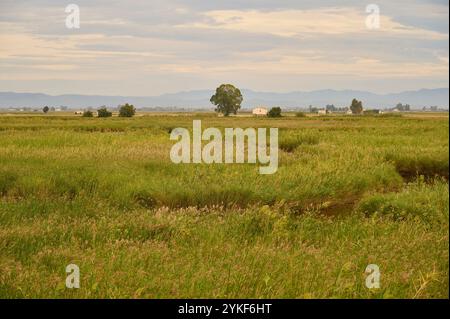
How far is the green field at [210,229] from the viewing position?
613cm

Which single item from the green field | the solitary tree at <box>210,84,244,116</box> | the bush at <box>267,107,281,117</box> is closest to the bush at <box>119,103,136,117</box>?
the solitary tree at <box>210,84,244,116</box>

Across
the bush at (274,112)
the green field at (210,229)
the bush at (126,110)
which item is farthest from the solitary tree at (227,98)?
the bush at (274,112)

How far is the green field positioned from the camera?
20.1 feet

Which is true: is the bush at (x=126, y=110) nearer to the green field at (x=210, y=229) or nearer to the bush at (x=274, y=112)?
the bush at (x=274, y=112)

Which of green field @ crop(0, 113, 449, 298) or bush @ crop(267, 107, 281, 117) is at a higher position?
bush @ crop(267, 107, 281, 117)

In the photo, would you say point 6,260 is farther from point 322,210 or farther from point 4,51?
point 4,51

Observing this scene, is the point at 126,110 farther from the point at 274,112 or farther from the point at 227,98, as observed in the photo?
the point at 274,112

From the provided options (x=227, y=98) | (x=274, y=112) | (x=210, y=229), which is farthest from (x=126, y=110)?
(x=210, y=229)

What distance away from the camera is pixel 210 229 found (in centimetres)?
880

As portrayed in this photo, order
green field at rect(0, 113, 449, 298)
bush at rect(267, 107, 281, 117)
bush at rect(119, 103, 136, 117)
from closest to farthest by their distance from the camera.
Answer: green field at rect(0, 113, 449, 298) < bush at rect(119, 103, 136, 117) < bush at rect(267, 107, 281, 117)

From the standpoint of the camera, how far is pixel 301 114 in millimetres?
57938

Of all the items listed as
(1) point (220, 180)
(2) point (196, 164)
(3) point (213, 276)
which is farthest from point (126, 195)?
(3) point (213, 276)

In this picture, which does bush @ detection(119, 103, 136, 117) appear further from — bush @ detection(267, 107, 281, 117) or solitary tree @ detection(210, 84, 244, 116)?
bush @ detection(267, 107, 281, 117)

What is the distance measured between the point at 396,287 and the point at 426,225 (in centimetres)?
361
